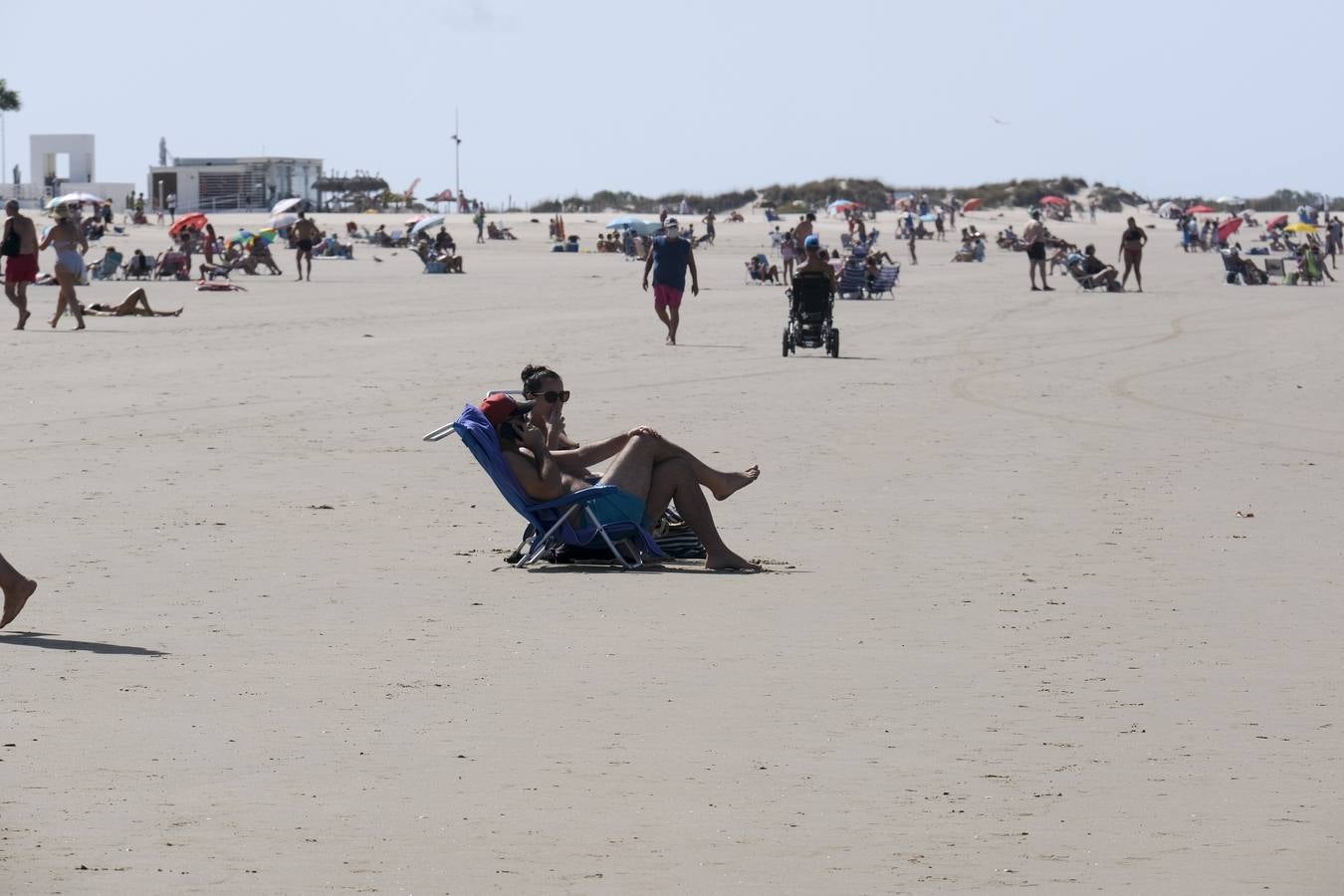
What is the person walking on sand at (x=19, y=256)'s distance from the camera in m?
22.2

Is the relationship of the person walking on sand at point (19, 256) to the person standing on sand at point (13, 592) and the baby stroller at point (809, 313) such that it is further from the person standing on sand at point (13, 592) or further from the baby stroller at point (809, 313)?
the person standing on sand at point (13, 592)

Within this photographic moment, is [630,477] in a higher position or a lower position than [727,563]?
higher

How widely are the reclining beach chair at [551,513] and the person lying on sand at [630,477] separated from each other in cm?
4

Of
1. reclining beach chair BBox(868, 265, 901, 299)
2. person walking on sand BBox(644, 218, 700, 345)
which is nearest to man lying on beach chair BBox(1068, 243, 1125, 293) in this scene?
reclining beach chair BBox(868, 265, 901, 299)

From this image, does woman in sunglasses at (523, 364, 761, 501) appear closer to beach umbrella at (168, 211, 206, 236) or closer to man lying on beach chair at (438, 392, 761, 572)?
man lying on beach chair at (438, 392, 761, 572)

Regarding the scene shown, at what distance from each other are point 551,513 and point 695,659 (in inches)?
77.8

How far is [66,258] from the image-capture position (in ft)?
77.0

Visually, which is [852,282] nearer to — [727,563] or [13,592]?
[727,563]

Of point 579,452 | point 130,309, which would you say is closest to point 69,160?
point 130,309

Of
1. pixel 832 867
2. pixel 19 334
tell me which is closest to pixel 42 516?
pixel 832 867

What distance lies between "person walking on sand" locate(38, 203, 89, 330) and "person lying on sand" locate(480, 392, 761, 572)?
15.0 m

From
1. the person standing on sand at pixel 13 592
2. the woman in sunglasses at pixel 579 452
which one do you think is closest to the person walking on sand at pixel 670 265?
the woman in sunglasses at pixel 579 452

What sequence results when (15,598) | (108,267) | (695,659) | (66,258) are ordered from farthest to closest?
(108,267) < (66,258) < (15,598) < (695,659)

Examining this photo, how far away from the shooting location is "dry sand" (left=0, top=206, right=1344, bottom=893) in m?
4.63
